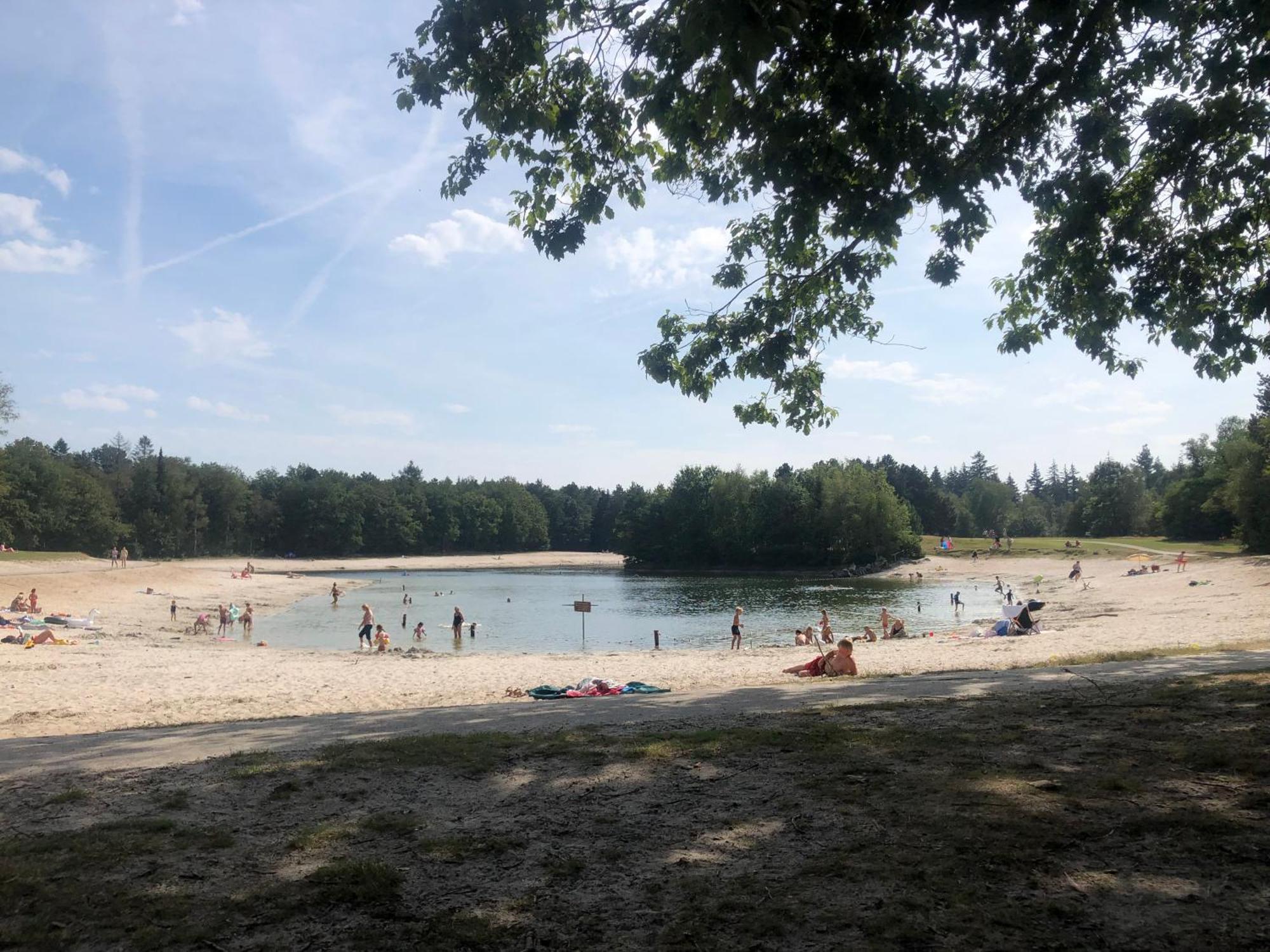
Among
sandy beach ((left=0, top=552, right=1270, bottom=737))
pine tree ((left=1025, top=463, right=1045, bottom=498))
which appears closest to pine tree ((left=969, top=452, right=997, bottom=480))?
pine tree ((left=1025, top=463, right=1045, bottom=498))

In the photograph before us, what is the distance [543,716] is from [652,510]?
107 m

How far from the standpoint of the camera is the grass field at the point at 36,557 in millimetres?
64562

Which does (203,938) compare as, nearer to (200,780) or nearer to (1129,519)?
(200,780)

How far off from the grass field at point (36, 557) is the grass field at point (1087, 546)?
298 ft

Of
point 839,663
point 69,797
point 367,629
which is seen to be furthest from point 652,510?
point 69,797

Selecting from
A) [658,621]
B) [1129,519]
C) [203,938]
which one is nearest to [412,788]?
[203,938]

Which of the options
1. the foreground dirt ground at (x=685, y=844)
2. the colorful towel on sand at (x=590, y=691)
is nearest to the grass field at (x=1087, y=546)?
the colorful towel on sand at (x=590, y=691)

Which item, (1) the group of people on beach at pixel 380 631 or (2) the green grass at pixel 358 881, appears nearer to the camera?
(2) the green grass at pixel 358 881

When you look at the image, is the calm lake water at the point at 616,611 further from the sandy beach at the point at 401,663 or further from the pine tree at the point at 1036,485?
the pine tree at the point at 1036,485

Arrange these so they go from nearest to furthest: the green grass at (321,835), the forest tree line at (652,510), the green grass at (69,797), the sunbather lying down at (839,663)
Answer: the green grass at (321,835), the green grass at (69,797), the sunbather lying down at (839,663), the forest tree line at (652,510)

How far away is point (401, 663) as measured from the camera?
24375 millimetres

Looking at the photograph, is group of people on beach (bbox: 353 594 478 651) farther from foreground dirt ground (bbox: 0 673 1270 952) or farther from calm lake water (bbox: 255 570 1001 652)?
foreground dirt ground (bbox: 0 673 1270 952)

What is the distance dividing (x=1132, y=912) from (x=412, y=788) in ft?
14.0

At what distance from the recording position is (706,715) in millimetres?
8375
